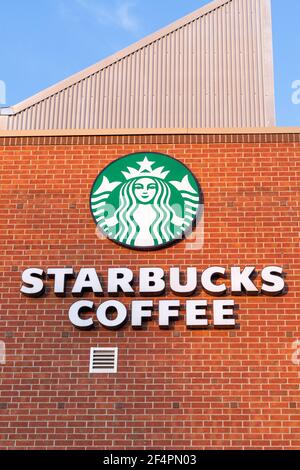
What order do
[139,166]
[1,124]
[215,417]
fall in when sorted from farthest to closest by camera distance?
[1,124] → [139,166] → [215,417]

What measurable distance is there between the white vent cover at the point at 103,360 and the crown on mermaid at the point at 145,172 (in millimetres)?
3294

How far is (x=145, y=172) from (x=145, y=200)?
617mm

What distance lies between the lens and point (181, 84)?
21.1 m

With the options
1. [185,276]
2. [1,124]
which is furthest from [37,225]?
[1,124]

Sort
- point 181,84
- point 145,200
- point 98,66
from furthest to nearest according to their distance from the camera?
point 98,66 → point 181,84 → point 145,200

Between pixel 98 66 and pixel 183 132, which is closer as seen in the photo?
pixel 183 132

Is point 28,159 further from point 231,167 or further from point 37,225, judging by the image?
point 231,167

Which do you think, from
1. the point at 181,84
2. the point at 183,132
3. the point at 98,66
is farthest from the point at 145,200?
the point at 98,66

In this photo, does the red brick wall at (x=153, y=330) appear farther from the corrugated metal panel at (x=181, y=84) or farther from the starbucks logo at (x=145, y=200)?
the corrugated metal panel at (x=181, y=84)

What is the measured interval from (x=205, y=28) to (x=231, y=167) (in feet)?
27.2

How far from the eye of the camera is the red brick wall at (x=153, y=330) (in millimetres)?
12578

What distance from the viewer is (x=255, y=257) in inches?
548

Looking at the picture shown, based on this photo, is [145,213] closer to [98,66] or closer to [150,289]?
[150,289]

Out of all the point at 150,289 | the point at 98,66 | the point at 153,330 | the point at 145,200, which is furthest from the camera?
the point at 98,66
